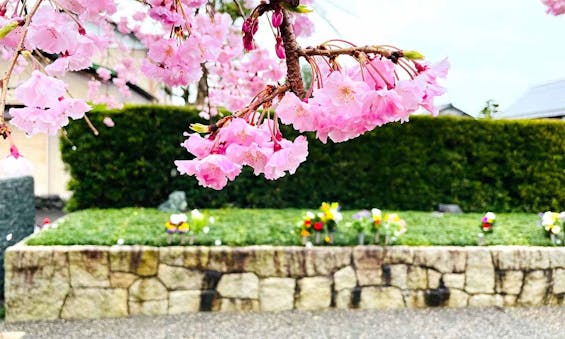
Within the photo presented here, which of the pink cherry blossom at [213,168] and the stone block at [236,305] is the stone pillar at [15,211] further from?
the pink cherry blossom at [213,168]

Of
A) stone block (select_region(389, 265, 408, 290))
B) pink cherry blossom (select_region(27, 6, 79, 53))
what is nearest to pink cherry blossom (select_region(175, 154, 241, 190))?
pink cherry blossom (select_region(27, 6, 79, 53))

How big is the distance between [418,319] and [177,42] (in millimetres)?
3306

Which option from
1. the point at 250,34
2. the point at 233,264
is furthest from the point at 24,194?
the point at 250,34

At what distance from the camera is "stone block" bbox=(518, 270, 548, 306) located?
14.0 feet

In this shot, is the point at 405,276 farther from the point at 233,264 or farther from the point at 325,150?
the point at 325,150

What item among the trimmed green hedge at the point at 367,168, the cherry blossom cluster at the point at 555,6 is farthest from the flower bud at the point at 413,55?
the trimmed green hedge at the point at 367,168

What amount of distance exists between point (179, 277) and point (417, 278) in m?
1.91

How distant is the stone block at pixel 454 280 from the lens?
4.18 meters

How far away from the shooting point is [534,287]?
4.27 m

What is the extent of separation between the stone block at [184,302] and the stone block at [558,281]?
2.97 m

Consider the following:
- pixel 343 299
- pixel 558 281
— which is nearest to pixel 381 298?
pixel 343 299

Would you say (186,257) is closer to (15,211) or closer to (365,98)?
(15,211)

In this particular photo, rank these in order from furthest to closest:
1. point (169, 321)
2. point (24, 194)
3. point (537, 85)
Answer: point (537, 85), point (24, 194), point (169, 321)

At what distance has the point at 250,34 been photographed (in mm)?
899
